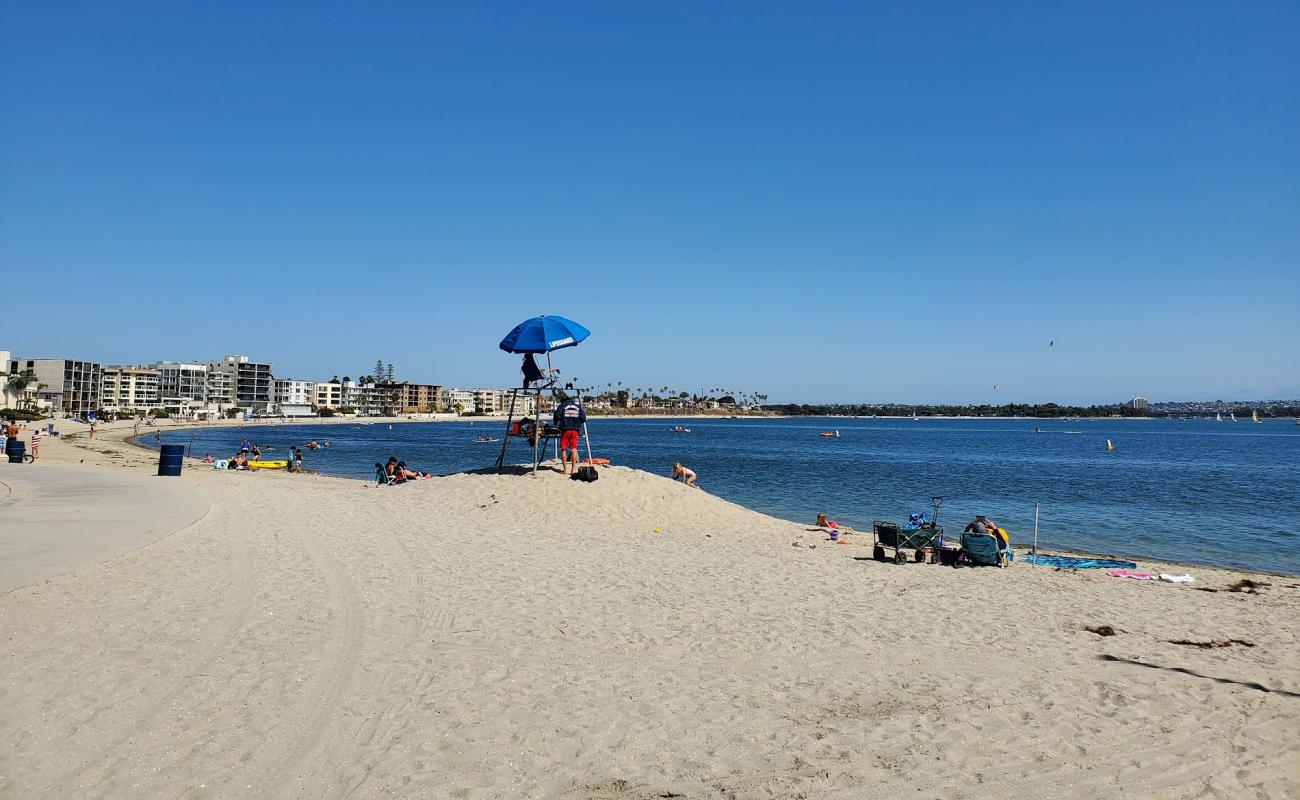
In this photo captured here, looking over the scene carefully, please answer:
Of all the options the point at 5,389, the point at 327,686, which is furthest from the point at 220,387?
the point at 327,686

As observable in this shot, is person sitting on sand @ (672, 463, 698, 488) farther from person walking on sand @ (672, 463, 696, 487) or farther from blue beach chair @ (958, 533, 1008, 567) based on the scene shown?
blue beach chair @ (958, 533, 1008, 567)

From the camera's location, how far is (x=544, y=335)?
18.9 metres

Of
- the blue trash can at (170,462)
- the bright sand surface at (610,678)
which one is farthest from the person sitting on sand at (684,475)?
the blue trash can at (170,462)

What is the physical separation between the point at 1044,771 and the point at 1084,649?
11.8 feet

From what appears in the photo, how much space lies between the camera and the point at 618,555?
13.1m

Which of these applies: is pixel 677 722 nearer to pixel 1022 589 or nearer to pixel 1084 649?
pixel 1084 649

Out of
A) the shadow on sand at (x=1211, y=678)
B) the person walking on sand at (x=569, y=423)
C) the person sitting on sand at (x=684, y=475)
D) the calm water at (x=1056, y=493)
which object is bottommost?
the calm water at (x=1056, y=493)

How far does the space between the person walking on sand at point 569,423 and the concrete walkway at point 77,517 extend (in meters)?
8.32

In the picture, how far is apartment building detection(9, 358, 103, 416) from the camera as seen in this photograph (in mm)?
135375

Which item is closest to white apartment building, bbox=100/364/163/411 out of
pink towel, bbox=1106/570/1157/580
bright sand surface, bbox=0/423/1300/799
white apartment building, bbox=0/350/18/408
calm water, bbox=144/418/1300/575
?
white apartment building, bbox=0/350/18/408

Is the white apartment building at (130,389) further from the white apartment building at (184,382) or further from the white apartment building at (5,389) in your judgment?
the white apartment building at (5,389)

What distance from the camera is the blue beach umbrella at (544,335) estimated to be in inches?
741

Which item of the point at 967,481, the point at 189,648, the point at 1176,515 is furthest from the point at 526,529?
the point at 967,481

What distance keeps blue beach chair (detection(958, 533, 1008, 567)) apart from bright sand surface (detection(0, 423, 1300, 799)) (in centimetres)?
92
